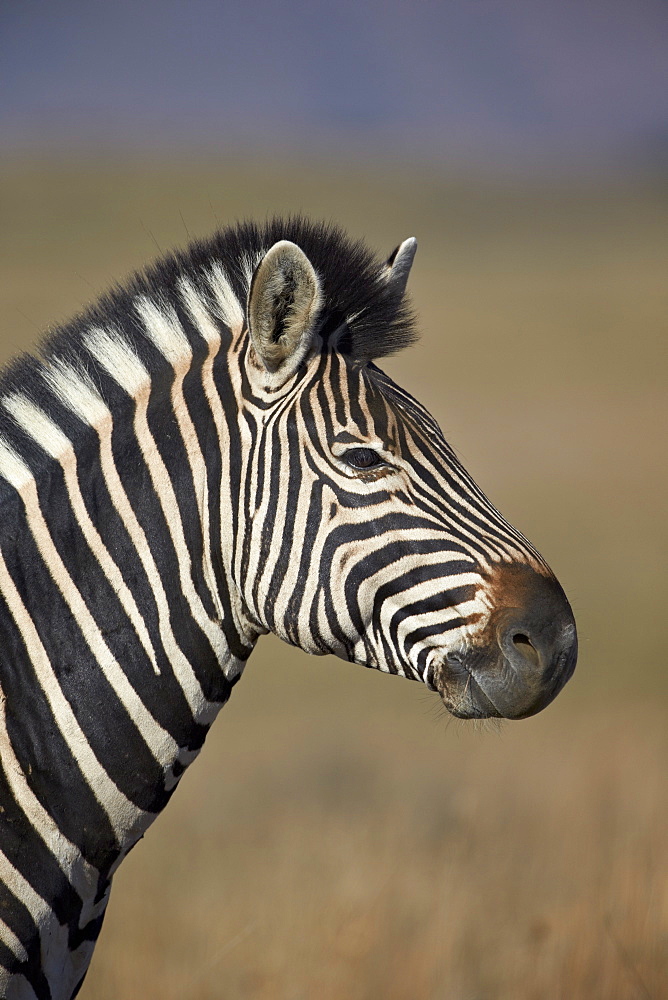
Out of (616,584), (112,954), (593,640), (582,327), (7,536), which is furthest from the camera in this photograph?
(582,327)

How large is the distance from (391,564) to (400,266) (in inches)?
Answer: 59.7

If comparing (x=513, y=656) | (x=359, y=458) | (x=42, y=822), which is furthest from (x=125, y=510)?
(x=513, y=656)

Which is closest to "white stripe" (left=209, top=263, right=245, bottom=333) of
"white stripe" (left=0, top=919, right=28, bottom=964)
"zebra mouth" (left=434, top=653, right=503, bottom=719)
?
"zebra mouth" (left=434, top=653, right=503, bottom=719)

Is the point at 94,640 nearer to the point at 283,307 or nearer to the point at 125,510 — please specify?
the point at 125,510

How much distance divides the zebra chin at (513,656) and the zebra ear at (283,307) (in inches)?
47.7

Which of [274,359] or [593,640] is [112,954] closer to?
[274,359]

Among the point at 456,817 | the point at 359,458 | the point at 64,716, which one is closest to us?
the point at 64,716

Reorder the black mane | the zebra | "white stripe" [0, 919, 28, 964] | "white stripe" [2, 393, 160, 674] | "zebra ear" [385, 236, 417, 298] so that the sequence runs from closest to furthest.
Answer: "white stripe" [0, 919, 28, 964]
the zebra
"white stripe" [2, 393, 160, 674]
the black mane
"zebra ear" [385, 236, 417, 298]

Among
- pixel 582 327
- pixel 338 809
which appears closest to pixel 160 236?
pixel 582 327

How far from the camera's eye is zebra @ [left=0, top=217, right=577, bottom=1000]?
3461 millimetres

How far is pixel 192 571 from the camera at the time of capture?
3621 mm

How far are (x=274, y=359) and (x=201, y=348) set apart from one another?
369mm

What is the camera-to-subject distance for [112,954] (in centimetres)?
723

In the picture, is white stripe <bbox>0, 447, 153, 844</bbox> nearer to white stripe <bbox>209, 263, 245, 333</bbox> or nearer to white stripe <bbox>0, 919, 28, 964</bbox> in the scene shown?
white stripe <bbox>0, 919, 28, 964</bbox>
